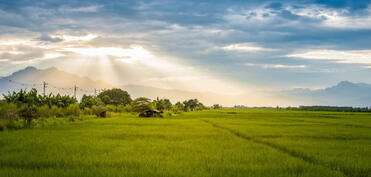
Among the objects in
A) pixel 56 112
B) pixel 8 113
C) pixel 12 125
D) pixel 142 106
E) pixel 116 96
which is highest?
pixel 116 96

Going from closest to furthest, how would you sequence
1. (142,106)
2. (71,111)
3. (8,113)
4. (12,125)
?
(12,125)
(8,113)
(71,111)
(142,106)

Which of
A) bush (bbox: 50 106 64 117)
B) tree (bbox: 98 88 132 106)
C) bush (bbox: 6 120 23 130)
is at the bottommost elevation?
bush (bbox: 6 120 23 130)

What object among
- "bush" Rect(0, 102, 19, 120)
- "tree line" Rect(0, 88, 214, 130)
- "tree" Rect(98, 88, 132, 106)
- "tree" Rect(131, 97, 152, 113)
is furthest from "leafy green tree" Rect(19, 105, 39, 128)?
"tree" Rect(98, 88, 132, 106)

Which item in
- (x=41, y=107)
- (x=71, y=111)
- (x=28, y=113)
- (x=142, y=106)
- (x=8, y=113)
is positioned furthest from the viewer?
(x=142, y=106)

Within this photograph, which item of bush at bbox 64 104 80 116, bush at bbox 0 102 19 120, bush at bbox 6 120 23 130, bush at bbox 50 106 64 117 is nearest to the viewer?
bush at bbox 6 120 23 130

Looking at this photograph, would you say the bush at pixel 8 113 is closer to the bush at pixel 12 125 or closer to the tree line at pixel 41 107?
the tree line at pixel 41 107

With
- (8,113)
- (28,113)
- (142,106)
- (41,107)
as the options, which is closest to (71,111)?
(41,107)

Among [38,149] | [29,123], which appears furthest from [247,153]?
[29,123]

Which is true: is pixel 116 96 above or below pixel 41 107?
above

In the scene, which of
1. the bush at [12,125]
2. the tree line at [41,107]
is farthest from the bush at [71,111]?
the bush at [12,125]

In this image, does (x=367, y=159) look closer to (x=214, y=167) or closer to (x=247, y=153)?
(x=247, y=153)

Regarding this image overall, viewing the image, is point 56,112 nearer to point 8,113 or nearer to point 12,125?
point 8,113

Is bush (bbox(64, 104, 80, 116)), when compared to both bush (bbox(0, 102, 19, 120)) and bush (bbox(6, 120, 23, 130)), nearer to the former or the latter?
bush (bbox(0, 102, 19, 120))

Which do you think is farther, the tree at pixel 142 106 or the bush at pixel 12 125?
the tree at pixel 142 106
